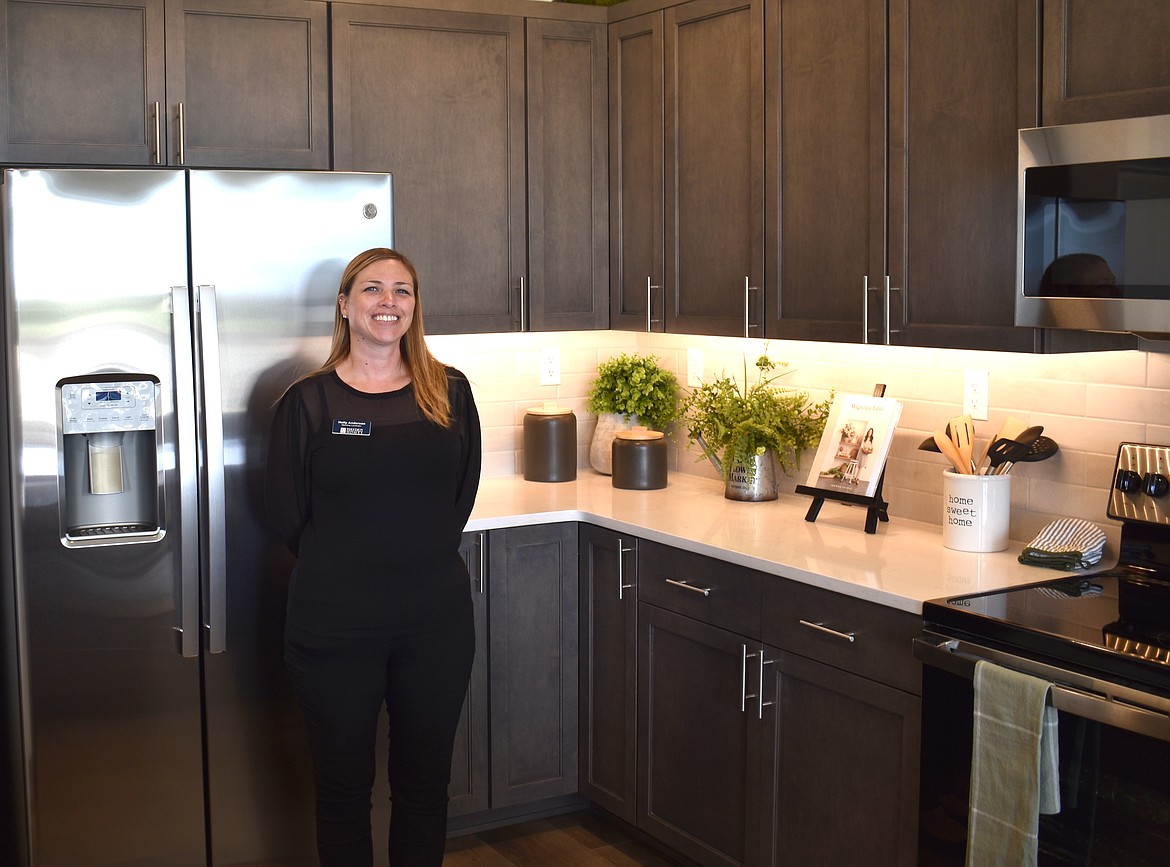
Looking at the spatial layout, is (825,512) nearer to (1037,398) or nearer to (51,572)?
(1037,398)

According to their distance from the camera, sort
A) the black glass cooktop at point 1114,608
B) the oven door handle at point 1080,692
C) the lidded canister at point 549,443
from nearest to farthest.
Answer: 1. the oven door handle at point 1080,692
2. the black glass cooktop at point 1114,608
3. the lidded canister at point 549,443

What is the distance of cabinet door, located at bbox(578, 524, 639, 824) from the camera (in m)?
3.29

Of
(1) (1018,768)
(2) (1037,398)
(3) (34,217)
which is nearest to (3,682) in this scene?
(3) (34,217)

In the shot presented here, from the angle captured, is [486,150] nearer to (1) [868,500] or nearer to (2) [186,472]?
(2) [186,472]

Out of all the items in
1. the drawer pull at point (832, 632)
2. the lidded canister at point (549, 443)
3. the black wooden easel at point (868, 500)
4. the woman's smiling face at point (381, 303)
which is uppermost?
the woman's smiling face at point (381, 303)

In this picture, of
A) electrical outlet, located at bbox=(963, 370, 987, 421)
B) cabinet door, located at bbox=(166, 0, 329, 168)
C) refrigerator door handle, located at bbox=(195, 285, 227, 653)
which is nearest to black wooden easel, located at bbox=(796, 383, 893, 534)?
electrical outlet, located at bbox=(963, 370, 987, 421)

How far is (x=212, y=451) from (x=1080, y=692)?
74.3 inches

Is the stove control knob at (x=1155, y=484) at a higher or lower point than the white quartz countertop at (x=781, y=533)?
higher

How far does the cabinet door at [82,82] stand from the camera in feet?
10.0

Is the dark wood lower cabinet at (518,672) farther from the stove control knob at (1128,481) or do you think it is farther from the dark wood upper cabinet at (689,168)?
the stove control knob at (1128,481)

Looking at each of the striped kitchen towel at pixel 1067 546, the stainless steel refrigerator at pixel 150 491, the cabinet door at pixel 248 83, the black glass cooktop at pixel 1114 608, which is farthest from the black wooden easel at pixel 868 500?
the cabinet door at pixel 248 83

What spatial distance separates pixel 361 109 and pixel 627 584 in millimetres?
1490

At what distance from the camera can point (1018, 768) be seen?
85.2 inches

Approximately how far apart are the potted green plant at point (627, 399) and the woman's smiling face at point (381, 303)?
4.16ft
